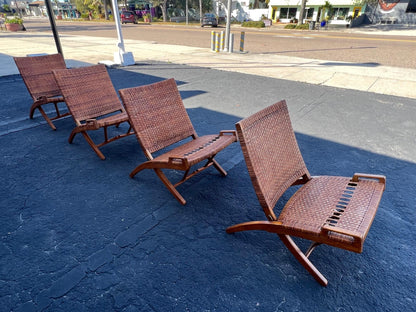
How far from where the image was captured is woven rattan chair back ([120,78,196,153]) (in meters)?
2.95

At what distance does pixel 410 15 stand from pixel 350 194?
45169 mm

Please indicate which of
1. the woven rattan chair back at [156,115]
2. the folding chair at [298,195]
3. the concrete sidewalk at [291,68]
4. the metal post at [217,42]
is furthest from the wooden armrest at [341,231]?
the metal post at [217,42]

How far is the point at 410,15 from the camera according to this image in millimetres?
34844

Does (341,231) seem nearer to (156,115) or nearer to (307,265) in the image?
(307,265)

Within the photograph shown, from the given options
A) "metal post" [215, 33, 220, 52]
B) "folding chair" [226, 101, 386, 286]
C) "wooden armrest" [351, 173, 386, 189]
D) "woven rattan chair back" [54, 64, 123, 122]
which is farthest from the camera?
"metal post" [215, 33, 220, 52]

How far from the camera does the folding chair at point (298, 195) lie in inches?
68.7

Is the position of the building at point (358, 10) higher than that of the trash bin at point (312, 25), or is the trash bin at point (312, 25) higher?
the building at point (358, 10)

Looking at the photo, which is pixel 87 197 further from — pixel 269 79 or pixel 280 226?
pixel 269 79

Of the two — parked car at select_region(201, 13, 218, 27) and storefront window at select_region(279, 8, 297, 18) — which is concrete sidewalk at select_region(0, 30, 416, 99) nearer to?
parked car at select_region(201, 13, 218, 27)

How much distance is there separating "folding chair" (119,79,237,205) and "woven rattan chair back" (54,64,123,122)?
134 cm

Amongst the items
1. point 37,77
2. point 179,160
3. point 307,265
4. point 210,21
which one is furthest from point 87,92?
point 210,21

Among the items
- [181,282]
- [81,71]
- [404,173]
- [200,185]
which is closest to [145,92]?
[200,185]

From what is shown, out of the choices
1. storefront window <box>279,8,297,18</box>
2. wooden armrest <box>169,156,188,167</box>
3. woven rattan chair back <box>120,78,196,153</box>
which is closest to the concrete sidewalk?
woven rattan chair back <box>120,78,196,153</box>

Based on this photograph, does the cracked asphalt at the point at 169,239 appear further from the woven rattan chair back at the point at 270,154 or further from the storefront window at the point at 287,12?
the storefront window at the point at 287,12
